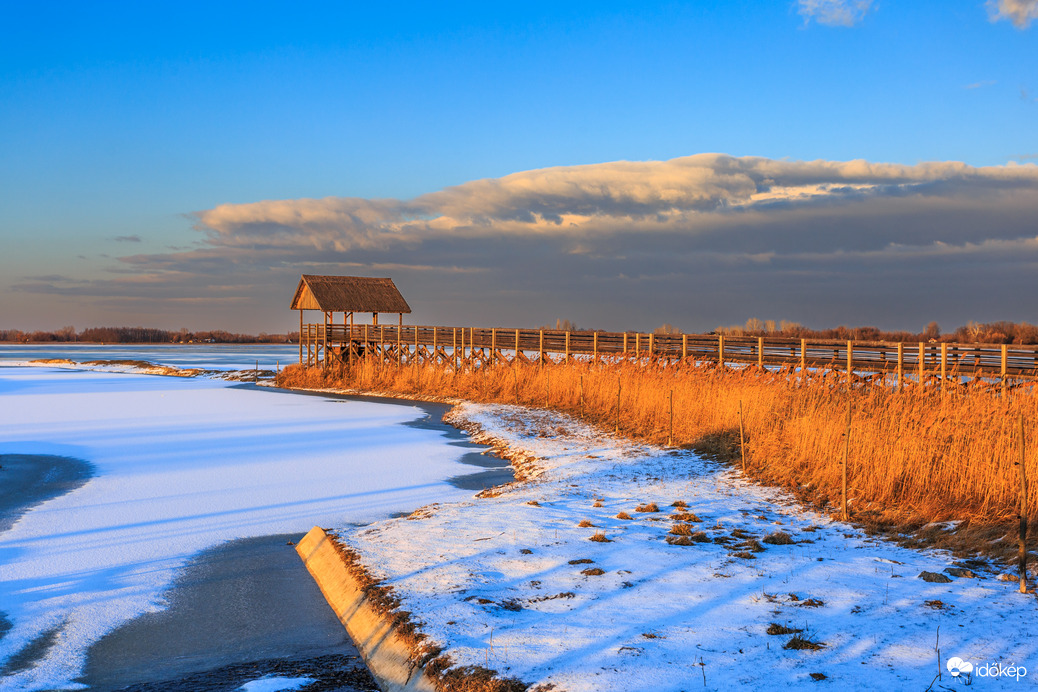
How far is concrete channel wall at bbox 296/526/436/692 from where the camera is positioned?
17.9ft

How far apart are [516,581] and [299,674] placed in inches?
83.9

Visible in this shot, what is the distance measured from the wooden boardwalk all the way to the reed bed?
7.46 feet

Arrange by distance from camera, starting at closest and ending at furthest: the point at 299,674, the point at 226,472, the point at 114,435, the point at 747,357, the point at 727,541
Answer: the point at 299,674 → the point at 727,541 → the point at 226,472 → the point at 114,435 → the point at 747,357

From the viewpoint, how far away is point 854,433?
1110 cm

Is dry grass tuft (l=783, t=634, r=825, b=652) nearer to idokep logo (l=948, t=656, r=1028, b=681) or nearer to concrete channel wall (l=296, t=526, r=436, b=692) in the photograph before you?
idokep logo (l=948, t=656, r=1028, b=681)

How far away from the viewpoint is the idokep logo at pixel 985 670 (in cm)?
468

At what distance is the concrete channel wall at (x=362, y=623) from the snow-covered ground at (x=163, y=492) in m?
1.56

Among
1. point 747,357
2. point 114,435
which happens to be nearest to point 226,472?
point 114,435

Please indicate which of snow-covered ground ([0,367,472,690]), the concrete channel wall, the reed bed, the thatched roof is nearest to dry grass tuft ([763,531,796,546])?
the reed bed

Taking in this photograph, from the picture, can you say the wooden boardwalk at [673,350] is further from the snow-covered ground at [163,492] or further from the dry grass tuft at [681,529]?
the dry grass tuft at [681,529]

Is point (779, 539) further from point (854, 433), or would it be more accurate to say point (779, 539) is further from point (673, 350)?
point (673, 350)

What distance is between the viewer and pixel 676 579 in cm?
683

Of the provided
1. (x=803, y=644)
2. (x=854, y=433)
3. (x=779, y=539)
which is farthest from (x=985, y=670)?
(x=854, y=433)

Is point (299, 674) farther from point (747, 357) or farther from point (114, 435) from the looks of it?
point (747, 357)
